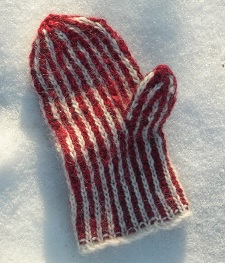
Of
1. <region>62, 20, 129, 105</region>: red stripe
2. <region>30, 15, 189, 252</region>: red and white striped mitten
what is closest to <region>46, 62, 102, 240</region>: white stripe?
<region>30, 15, 189, 252</region>: red and white striped mitten

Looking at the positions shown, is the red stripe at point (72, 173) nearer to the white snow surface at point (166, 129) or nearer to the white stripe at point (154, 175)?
the white snow surface at point (166, 129)

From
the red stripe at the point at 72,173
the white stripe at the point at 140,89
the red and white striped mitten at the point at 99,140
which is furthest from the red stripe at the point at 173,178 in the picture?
the red stripe at the point at 72,173

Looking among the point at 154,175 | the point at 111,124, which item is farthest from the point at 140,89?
the point at 154,175

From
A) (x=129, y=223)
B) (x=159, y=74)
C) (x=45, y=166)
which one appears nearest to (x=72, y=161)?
(x=45, y=166)

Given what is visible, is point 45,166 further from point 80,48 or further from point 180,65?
point 180,65

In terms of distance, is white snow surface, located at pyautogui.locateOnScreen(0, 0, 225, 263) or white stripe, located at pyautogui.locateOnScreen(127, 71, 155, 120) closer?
white stripe, located at pyautogui.locateOnScreen(127, 71, 155, 120)

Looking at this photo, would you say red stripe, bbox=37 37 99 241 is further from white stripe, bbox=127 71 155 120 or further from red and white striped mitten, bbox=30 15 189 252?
white stripe, bbox=127 71 155 120
